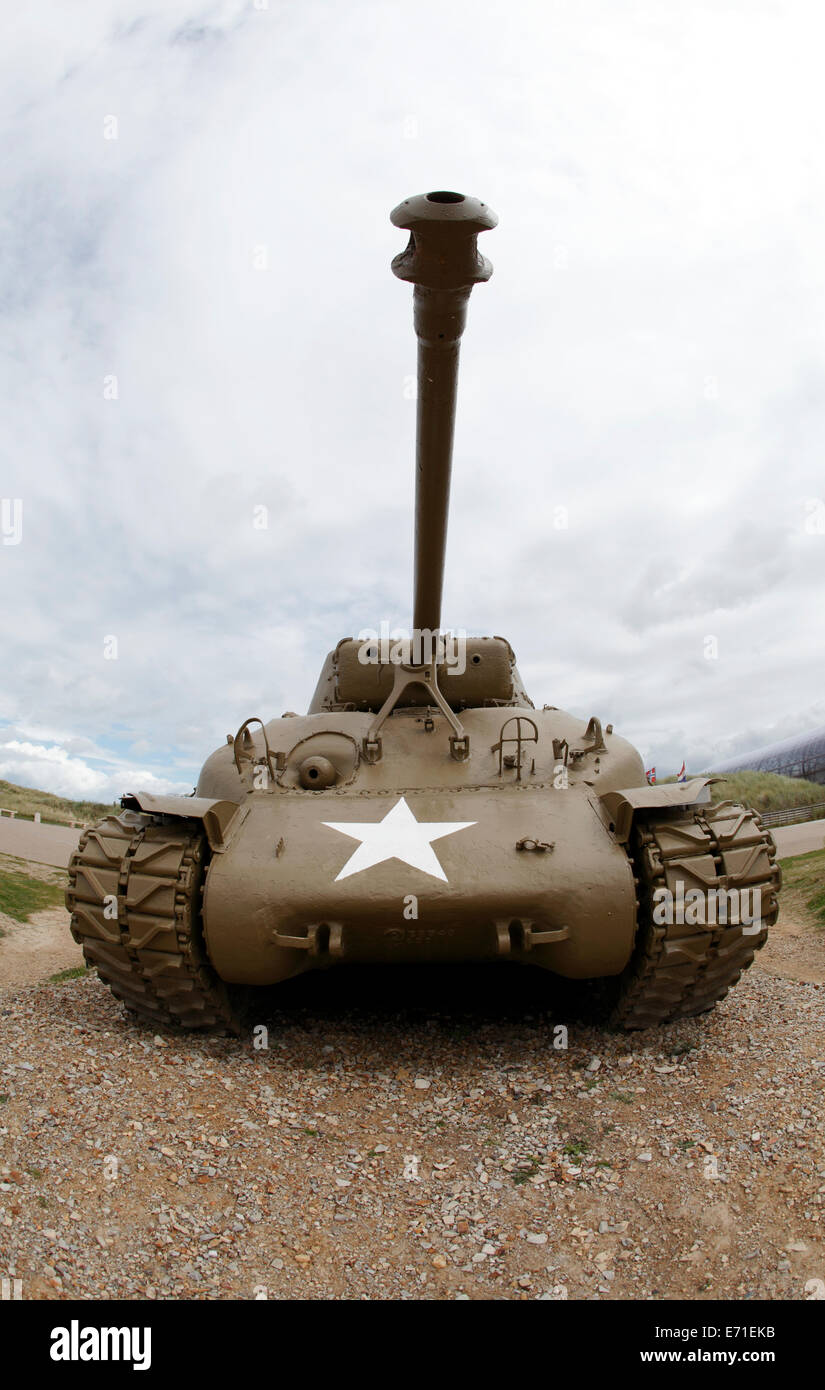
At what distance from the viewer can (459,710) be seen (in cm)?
777

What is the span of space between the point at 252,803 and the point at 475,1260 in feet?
10.9

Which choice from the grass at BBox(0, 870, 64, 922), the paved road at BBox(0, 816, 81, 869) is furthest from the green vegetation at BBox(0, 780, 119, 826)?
the grass at BBox(0, 870, 64, 922)

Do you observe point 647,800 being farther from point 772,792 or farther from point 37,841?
point 772,792

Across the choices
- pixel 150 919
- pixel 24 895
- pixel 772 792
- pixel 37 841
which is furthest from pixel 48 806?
pixel 150 919

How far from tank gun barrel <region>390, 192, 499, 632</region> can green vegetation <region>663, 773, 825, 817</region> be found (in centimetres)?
2169

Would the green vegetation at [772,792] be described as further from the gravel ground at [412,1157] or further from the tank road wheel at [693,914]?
the gravel ground at [412,1157]

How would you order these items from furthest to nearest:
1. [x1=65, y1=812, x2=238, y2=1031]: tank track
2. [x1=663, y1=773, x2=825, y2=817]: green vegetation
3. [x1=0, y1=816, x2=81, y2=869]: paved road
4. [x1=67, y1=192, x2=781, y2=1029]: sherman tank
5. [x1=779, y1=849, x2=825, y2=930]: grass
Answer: [x1=663, y1=773, x2=825, y2=817]: green vegetation, [x1=0, y1=816, x2=81, y2=869]: paved road, [x1=779, y1=849, x2=825, y2=930]: grass, [x1=65, y1=812, x2=238, y2=1031]: tank track, [x1=67, y1=192, x2=781, y2=1029]: sherman tank

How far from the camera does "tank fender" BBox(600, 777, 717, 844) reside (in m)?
5.71

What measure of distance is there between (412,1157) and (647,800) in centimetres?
250

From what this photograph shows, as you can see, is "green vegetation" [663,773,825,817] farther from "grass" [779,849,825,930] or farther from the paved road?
the paved road

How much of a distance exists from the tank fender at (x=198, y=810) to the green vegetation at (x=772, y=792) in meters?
22.4

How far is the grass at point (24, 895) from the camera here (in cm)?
1381
